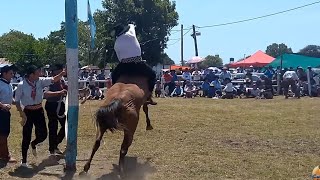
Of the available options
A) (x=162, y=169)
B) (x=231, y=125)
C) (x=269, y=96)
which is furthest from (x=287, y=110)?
(x=162, y=169)

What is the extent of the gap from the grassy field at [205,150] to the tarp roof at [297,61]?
1809 cm

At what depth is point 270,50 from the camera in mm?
122000

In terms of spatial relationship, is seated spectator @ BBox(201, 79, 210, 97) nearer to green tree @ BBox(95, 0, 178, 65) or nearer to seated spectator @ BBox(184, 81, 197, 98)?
seated spectator @ BBox(184, 81, 197, 98)

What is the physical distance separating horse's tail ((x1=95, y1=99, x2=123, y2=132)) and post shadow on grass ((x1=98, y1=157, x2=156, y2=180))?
0.82 meters

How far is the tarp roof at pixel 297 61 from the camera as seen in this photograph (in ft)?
112

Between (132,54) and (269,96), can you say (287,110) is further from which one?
(132,54)

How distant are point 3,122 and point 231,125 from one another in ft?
22.8

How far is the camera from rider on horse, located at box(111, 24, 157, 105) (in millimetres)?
9891

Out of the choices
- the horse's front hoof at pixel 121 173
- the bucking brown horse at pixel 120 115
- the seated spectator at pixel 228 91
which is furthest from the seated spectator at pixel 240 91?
the horse's front hoof at pixel 121 173

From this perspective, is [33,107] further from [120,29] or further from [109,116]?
[120,29]

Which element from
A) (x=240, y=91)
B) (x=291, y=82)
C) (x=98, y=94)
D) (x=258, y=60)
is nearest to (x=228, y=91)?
(x=240, y=91)

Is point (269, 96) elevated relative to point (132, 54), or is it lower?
lower

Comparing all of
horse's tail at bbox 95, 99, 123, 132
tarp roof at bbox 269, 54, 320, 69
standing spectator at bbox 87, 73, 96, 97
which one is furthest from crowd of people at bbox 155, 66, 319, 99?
horse's tail at bbox 95, 99, 123, 132

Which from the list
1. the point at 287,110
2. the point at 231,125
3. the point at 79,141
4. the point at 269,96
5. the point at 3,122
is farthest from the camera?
the point at 269,96
